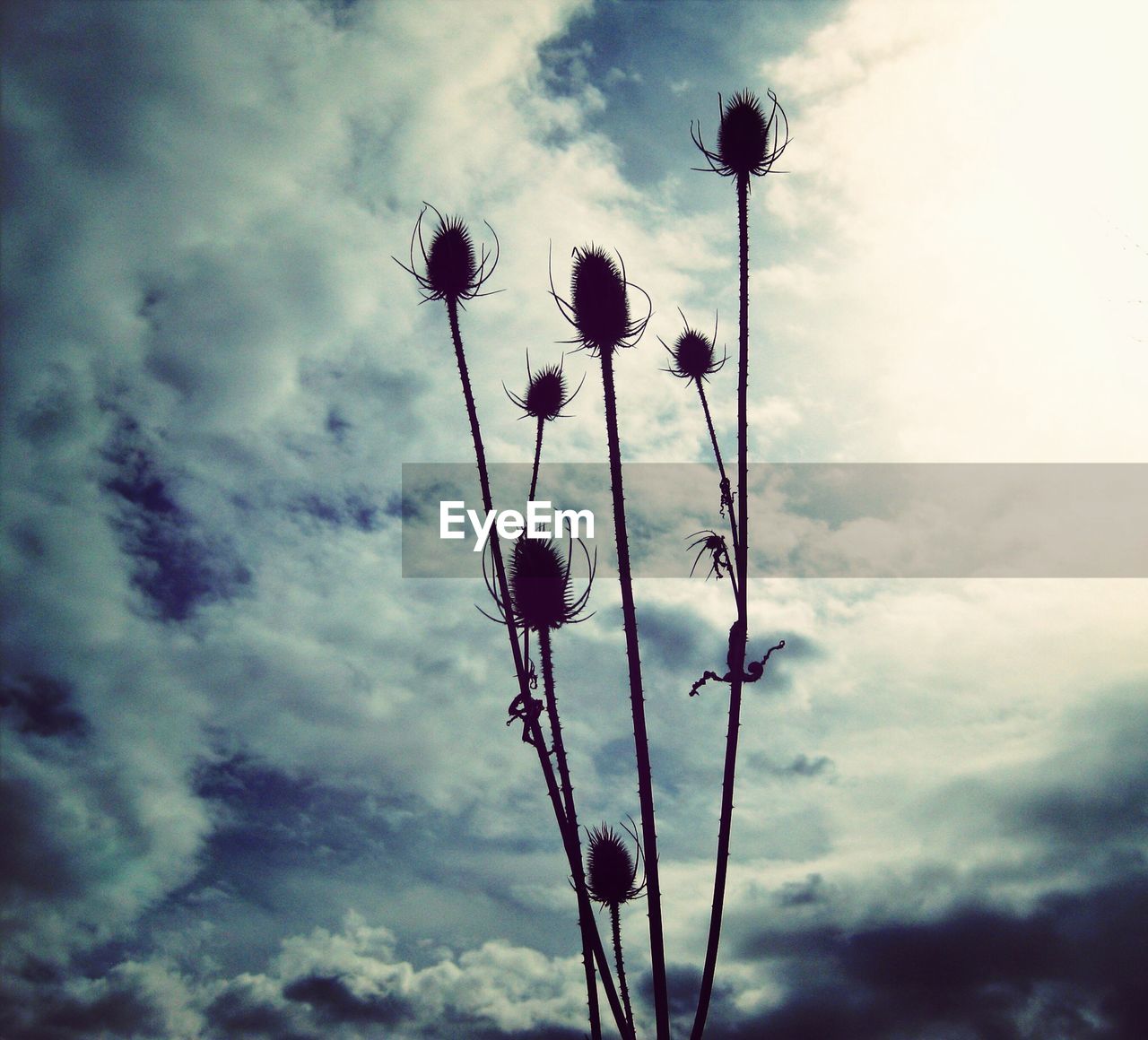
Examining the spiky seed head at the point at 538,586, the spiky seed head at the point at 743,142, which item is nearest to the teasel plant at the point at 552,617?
the spiky seed head at the point at 538,586

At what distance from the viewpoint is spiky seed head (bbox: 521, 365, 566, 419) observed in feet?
54.4

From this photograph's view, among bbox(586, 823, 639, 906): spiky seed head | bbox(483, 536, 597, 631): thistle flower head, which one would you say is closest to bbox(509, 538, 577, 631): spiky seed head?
bbox(483, 536, 597, 631): thistle flower head

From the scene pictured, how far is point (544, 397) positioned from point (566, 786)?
25.7 feet

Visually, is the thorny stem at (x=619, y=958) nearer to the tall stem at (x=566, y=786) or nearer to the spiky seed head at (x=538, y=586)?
the tall stem at (x=566, y=786)

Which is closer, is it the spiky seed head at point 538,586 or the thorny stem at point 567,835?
the thorny stem at point 567,835

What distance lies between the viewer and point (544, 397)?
16.8 metres

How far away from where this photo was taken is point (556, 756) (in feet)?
38.7

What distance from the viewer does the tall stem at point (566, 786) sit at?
11727 mm

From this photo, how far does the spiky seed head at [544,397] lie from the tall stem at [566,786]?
5.11 metres

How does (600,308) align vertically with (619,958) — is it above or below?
above

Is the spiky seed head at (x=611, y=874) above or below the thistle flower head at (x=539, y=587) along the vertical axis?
below

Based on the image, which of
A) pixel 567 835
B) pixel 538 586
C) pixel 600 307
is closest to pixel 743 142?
pixel 600 307

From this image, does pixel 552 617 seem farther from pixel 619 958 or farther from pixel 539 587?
pixel 619 958

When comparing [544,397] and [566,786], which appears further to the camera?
[544,397]
